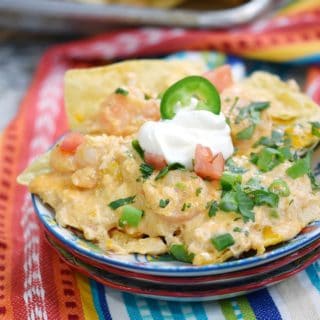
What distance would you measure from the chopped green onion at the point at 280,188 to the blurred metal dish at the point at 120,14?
192cm

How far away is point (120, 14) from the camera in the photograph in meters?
3.84

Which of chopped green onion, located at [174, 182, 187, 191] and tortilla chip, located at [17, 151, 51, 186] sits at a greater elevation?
tortilla chip, located at [17, 151, 51, 186]

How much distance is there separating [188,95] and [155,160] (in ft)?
0.97

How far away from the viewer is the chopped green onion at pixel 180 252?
194cm

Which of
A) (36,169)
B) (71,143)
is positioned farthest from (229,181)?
(36,169)

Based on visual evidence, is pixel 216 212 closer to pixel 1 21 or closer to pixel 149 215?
pixel 149 215

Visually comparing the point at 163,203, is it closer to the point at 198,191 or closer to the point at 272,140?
the point at 198,191

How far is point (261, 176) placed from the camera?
6.97 ft

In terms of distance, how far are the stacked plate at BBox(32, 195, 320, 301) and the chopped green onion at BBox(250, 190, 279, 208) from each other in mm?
125

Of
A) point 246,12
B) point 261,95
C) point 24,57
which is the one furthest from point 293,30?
point 24,57

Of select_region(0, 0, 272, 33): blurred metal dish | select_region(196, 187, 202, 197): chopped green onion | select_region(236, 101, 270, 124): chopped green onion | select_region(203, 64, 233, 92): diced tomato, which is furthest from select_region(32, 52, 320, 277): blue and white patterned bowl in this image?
select_region(0, 0, 272, 33): blurred metal dish

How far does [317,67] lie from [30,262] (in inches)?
76.0

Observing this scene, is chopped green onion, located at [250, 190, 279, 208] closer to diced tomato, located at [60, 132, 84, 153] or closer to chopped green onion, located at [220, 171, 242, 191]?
chopped green onion, located at [220, 171, 242, 191]

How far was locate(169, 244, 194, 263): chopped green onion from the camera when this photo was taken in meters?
1.94
